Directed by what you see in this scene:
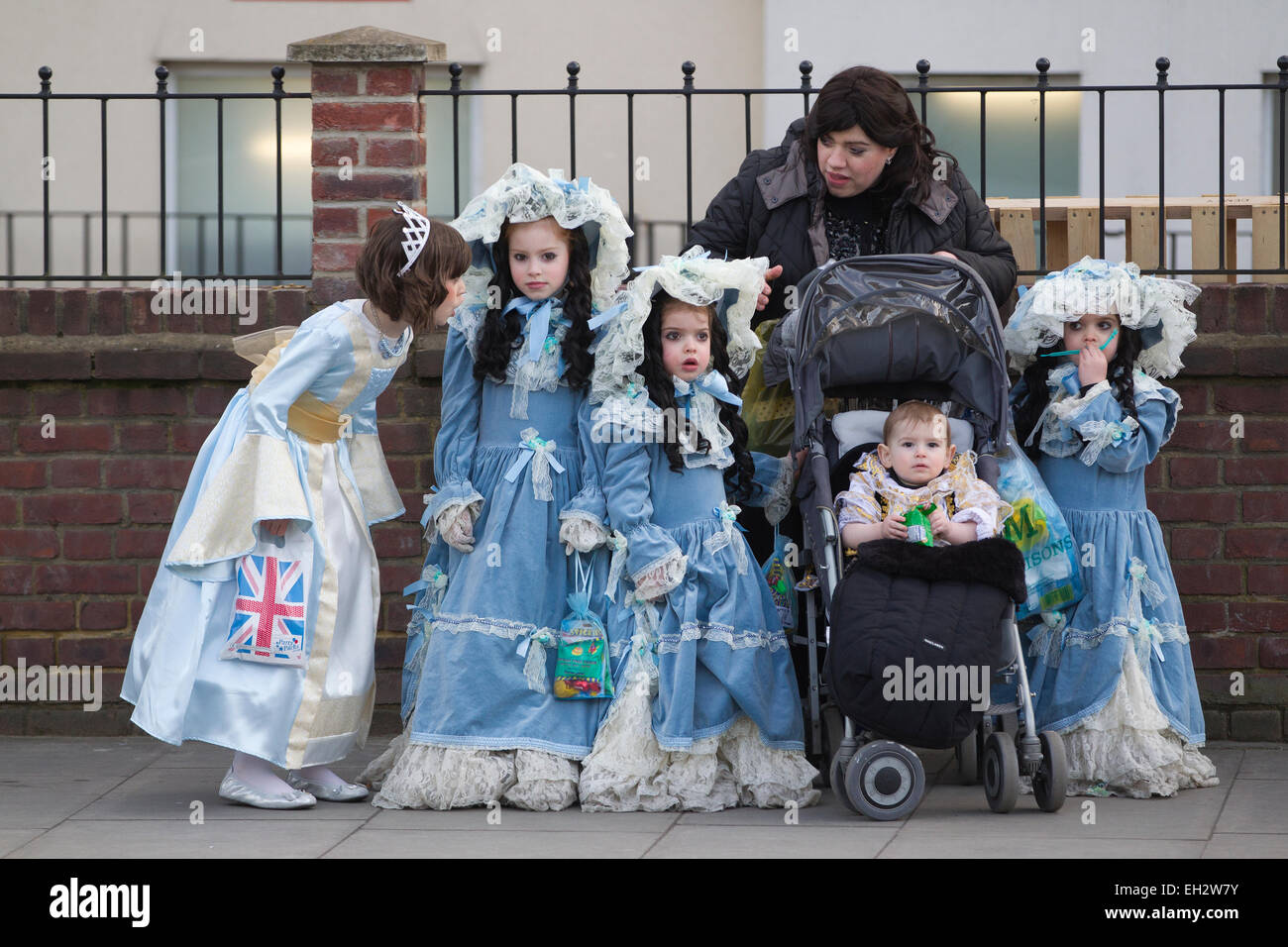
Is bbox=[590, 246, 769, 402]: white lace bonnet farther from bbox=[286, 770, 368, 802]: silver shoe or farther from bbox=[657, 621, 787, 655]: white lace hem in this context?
bbox=[286, 770, 368, 802]: silver shoe

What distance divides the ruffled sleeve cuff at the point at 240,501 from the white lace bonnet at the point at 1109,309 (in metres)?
2.21

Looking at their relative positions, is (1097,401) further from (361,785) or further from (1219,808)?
(361,785)

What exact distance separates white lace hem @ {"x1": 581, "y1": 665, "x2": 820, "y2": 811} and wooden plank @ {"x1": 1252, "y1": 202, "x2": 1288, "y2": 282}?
2.90 metres

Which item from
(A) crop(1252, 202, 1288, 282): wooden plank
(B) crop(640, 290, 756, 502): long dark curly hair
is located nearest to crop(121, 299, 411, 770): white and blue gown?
(B) crop(640, 290, 756, 502): long dark curly hair

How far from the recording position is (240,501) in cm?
478

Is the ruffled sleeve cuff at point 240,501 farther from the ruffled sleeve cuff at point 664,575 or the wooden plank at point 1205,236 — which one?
the wooden plank at point 1205,236

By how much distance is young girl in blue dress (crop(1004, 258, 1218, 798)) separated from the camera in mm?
5023

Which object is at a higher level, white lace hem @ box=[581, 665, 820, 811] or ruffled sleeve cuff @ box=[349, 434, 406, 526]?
ruffled sleeve cuff @ box=[349, 434, 406, 526]

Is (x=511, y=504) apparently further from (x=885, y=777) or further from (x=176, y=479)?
(x=176, y=479)

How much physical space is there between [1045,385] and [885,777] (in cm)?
146

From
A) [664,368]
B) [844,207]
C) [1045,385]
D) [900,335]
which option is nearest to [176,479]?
[664,368]

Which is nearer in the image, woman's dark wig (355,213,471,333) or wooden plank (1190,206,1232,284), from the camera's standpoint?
woman's dark wig (355,213,471,333)

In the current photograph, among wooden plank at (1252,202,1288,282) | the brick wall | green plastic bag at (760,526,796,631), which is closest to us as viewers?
green plastic bag at (760,526,796,631)

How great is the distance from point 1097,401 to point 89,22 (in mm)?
9822
